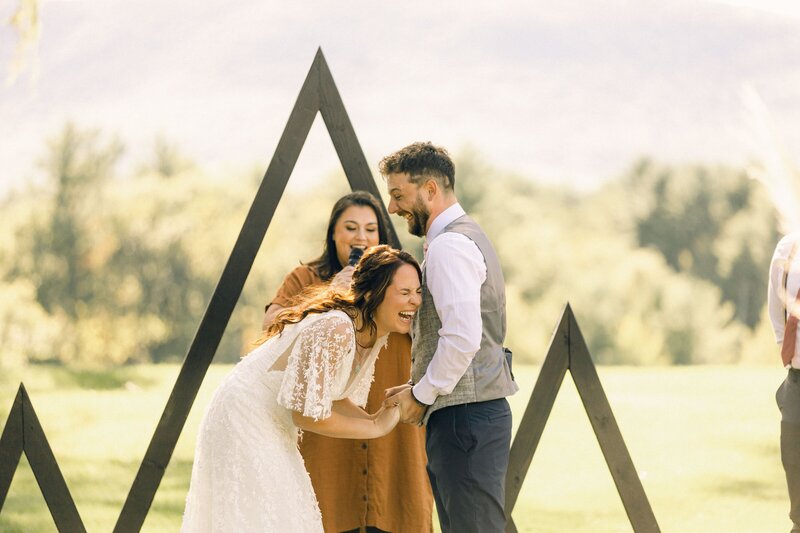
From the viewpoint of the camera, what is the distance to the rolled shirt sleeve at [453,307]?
2.33 metres

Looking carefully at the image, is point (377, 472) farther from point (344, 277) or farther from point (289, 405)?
point (289, 405)

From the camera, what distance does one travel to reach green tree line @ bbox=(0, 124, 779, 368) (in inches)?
622

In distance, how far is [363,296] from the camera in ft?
7.44

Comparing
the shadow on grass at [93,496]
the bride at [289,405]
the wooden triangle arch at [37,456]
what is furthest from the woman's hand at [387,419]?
the shadow on grass at [93,496]

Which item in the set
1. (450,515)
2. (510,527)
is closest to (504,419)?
(450,515)

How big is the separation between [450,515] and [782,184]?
1.92m

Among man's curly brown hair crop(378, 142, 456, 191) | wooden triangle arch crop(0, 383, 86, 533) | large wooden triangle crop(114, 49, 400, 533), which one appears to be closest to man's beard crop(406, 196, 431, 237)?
man's curly brown hair crop(378, 142, 456, 191)

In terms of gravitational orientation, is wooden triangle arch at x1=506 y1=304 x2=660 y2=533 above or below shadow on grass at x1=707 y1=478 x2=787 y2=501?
above

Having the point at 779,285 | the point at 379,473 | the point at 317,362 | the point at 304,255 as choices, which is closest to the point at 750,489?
the point at 779,285

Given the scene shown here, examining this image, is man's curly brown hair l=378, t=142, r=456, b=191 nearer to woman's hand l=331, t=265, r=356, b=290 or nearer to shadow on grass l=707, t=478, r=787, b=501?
woman's hand l=331, t=265, r=356, b=290

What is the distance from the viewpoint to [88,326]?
15711mm

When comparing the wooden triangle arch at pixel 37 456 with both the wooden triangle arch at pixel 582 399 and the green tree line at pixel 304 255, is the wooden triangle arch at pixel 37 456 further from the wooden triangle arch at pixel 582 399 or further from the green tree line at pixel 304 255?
the green tree line at pixel 304 255

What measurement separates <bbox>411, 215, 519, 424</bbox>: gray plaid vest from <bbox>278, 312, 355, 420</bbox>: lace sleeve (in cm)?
35

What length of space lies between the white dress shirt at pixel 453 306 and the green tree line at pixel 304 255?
1318 cm
